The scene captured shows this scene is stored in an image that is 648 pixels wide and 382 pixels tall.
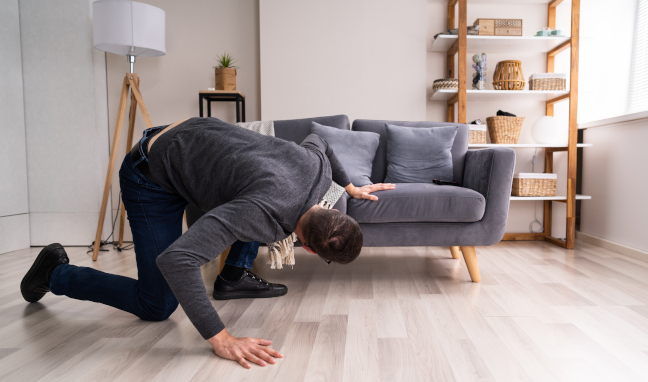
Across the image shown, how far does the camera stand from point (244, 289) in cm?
179

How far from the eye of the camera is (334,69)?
315 cm

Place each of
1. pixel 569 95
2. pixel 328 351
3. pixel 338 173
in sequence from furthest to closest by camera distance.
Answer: pixel 569 95 < pixel 338 173 < pixel 328 351

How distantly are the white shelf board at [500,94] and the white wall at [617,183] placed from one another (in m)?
0.45

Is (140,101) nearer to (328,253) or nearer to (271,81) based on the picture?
(271,81)

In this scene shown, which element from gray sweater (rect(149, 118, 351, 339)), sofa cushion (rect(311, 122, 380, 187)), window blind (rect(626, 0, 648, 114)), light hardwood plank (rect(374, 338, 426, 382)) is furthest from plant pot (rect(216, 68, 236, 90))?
window blind (rect(626, 0, 648, 114))

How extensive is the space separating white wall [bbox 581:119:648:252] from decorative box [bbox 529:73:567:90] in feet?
1.50

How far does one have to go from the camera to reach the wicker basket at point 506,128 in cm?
288

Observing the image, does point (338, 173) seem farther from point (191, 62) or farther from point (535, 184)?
point (191, 62)

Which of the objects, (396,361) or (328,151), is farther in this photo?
(328,151)

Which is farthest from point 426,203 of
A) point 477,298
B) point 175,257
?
point 175,257

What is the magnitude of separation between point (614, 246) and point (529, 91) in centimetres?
121

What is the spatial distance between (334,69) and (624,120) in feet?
6.67

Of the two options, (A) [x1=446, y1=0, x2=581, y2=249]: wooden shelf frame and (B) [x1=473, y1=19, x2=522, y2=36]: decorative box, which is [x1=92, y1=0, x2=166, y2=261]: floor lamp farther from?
(B) [x1=473, y1=19, x2=522, y2=36]: decorative box

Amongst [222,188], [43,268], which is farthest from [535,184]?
[43,268]
